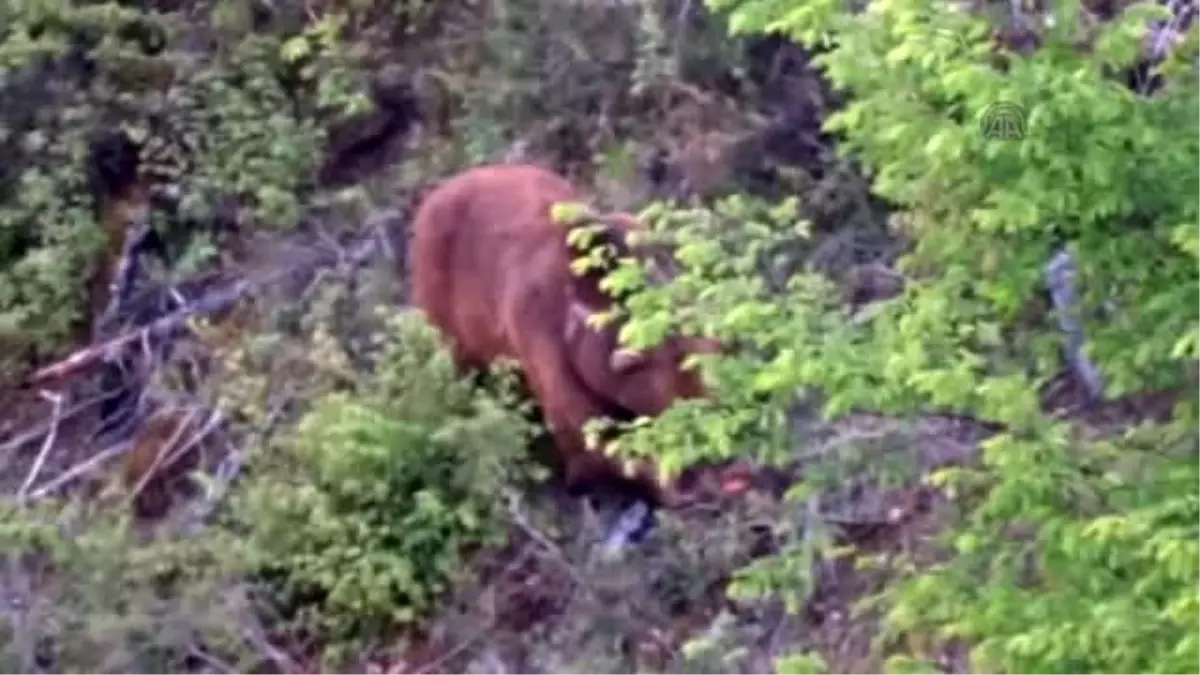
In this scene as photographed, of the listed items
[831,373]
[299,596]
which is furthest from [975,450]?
[299,596]

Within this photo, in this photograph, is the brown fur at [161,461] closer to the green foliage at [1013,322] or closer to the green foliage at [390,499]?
the green foliage at [390,499]

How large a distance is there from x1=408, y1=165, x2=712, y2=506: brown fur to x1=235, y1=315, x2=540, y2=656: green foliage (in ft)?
0.55

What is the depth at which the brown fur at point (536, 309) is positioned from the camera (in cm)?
817

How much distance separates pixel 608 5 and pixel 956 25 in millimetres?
5323

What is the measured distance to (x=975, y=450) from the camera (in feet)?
21.1

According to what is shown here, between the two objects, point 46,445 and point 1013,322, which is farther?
point 46,445

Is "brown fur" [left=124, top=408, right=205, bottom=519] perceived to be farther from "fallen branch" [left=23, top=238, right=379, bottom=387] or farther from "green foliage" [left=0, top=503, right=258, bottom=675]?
"green foliage" [left=0, top=503, right=258, bottom=675]

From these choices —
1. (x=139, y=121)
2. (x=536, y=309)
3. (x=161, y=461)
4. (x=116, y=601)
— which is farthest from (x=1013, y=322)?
(x=139, y=121)

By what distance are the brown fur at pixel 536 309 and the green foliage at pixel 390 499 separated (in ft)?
0.55

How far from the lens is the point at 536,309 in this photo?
849 centimetres

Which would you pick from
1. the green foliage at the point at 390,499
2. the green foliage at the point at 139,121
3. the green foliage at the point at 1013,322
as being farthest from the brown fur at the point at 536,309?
the green foliage at the point at 1013,322

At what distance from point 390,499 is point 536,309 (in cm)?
86

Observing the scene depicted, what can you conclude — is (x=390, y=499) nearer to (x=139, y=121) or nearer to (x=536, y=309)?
(x=536, y=309)

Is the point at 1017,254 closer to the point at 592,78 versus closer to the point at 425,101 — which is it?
the point at 592,78
